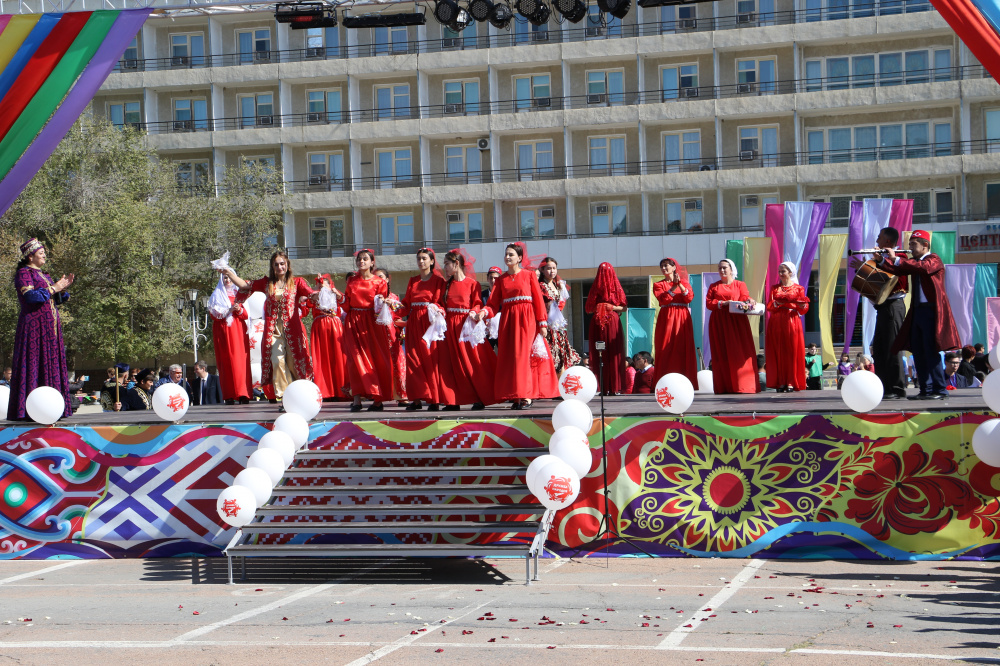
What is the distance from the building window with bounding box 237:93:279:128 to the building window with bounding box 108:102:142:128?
371 centimetres

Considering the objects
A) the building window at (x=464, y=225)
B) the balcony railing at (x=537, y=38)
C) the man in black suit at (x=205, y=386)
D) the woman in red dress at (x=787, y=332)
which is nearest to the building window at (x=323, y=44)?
the balcony railing at (x=537, y=38)

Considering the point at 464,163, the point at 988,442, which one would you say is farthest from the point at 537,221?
the point at 988,442

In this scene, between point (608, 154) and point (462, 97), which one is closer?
point (608, 154)

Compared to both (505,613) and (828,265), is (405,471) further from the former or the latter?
(828,265)

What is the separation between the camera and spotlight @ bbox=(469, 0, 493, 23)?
43.5 feet

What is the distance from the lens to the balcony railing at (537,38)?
3509cm

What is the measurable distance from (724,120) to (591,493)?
1151 inches

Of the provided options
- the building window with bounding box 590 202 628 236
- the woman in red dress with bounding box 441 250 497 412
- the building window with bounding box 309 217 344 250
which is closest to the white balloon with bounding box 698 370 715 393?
the woman in red dress with bounding box 441 250 497 412

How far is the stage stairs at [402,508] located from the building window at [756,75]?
29.7m

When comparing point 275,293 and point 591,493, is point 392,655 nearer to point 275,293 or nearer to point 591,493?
point 591,493

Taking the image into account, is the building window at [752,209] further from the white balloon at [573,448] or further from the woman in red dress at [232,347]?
the white balloon at [573,448]

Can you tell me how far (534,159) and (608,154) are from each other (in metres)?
2.55

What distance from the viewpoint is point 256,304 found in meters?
12.3

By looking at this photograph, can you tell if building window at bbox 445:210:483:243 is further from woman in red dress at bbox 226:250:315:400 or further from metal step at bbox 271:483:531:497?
metal step at bbox 271:483:531:497
